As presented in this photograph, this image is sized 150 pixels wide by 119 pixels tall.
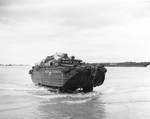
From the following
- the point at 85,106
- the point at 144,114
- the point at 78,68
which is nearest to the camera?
the point at 144,114

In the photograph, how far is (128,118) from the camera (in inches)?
450

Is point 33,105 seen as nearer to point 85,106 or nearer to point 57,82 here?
point 85,106

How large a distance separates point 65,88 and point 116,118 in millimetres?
9378

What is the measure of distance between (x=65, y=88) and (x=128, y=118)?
9.50 meters

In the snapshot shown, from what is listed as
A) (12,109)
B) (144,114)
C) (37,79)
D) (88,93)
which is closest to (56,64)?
(88,93)

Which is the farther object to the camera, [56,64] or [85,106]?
[56,64]

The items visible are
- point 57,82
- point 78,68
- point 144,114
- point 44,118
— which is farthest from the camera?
point 57,82

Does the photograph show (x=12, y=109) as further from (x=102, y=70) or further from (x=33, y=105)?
(x=102, y=70)

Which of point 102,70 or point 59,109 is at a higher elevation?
point 102,70

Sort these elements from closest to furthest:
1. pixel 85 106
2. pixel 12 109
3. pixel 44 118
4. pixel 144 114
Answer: pixel 44 118, pixel 144 114, pixel 12 109, pixel 85 106

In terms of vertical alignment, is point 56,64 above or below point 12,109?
above

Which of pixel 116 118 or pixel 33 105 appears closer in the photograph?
pixel 116 118

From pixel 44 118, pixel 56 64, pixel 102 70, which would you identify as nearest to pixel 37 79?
pixel 56 64

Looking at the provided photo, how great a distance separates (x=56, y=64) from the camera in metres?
21.3
